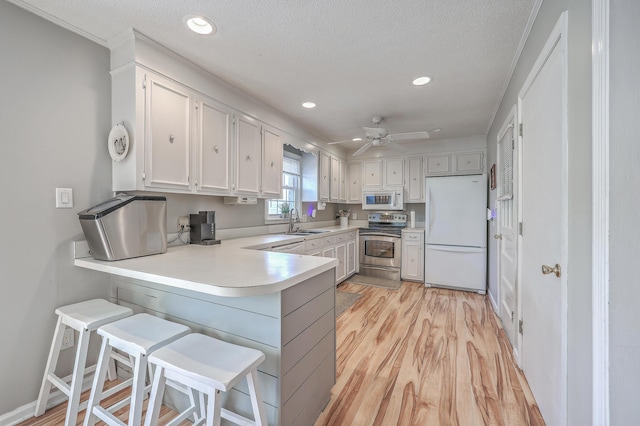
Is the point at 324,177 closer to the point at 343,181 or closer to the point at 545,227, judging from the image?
the point at 343,181

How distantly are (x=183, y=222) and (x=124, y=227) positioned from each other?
73cm

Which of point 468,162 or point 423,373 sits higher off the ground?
point 468,162

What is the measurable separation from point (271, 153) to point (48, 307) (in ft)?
7.56

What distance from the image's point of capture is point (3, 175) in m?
1.50

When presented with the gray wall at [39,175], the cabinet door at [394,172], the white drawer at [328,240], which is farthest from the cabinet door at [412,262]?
the gray wall at [39,175]

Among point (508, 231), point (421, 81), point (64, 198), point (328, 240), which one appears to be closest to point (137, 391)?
point (64, 198)

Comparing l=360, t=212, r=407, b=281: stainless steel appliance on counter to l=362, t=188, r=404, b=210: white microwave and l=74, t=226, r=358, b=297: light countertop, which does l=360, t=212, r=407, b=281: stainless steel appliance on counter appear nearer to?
l=362, t=188, r=404, b=210: white microwave

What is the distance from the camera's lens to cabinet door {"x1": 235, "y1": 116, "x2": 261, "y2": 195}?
2.67 metres

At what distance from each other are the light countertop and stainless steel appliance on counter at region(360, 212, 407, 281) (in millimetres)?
3039

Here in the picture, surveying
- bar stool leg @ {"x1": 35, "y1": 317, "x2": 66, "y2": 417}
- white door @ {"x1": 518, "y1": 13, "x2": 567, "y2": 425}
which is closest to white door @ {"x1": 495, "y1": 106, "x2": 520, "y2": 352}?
white door @ {"x1": 518, "y1": 13, "x2": 567, "y2": 425}

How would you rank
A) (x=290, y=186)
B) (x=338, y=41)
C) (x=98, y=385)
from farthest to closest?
(x=290, y=186), (x=338, y=41), (x=98, y=385)

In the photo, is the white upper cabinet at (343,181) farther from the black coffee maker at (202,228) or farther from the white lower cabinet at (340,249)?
the black coffee maker at (202,228)

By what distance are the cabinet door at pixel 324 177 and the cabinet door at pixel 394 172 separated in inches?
46.1

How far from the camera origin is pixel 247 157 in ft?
9.12
